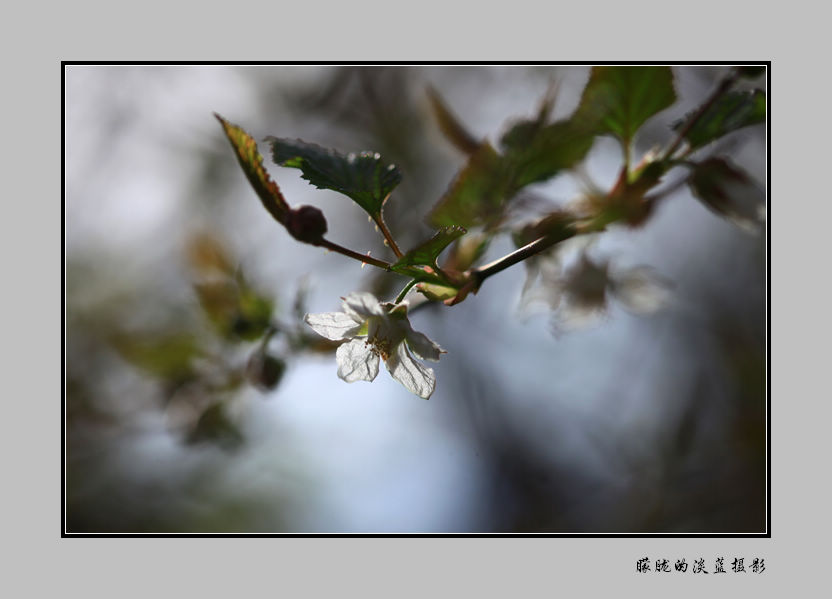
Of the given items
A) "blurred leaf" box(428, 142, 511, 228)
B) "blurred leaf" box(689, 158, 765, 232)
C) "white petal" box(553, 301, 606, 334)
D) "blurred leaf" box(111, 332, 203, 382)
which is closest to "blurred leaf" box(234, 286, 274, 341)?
"blurred leaf" box(111, 332, 203, 382)

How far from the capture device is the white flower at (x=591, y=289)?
46.0 inches

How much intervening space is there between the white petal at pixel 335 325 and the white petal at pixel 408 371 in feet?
0.19

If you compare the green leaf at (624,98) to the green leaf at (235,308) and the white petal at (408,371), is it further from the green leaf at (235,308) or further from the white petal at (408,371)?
the green leaf at (235,308)

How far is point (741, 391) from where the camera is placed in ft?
7.54

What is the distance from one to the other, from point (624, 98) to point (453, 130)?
32 centimetres

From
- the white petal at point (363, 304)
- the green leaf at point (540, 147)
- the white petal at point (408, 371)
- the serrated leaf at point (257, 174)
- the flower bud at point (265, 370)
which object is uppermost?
the green leaf at point (540, 147)

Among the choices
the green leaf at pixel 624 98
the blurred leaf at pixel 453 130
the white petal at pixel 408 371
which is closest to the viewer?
the white petal at pixel 408 371

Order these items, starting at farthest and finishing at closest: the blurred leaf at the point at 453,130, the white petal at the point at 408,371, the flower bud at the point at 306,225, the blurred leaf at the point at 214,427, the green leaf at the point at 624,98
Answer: the blurred leaf at the point at 214,427 → the blurred leaf at the point at 453,130 → the green leaf at the point at 624,98 → the white petal at the point at 408,371 → the flower bud at the point at 306,225

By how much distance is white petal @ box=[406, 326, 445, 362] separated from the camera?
735 mm

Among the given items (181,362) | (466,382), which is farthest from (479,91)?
(181,362)

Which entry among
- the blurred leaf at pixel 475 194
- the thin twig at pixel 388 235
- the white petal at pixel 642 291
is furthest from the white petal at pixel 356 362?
the white petal at pixel 642 291

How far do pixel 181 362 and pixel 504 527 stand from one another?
4.13 feet

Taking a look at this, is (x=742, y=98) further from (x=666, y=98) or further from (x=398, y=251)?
(x=398, y=251)

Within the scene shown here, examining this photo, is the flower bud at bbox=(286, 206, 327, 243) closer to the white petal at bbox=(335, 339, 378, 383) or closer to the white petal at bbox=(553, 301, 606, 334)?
the white petal at bbox=(335, 339, 378, 383)
